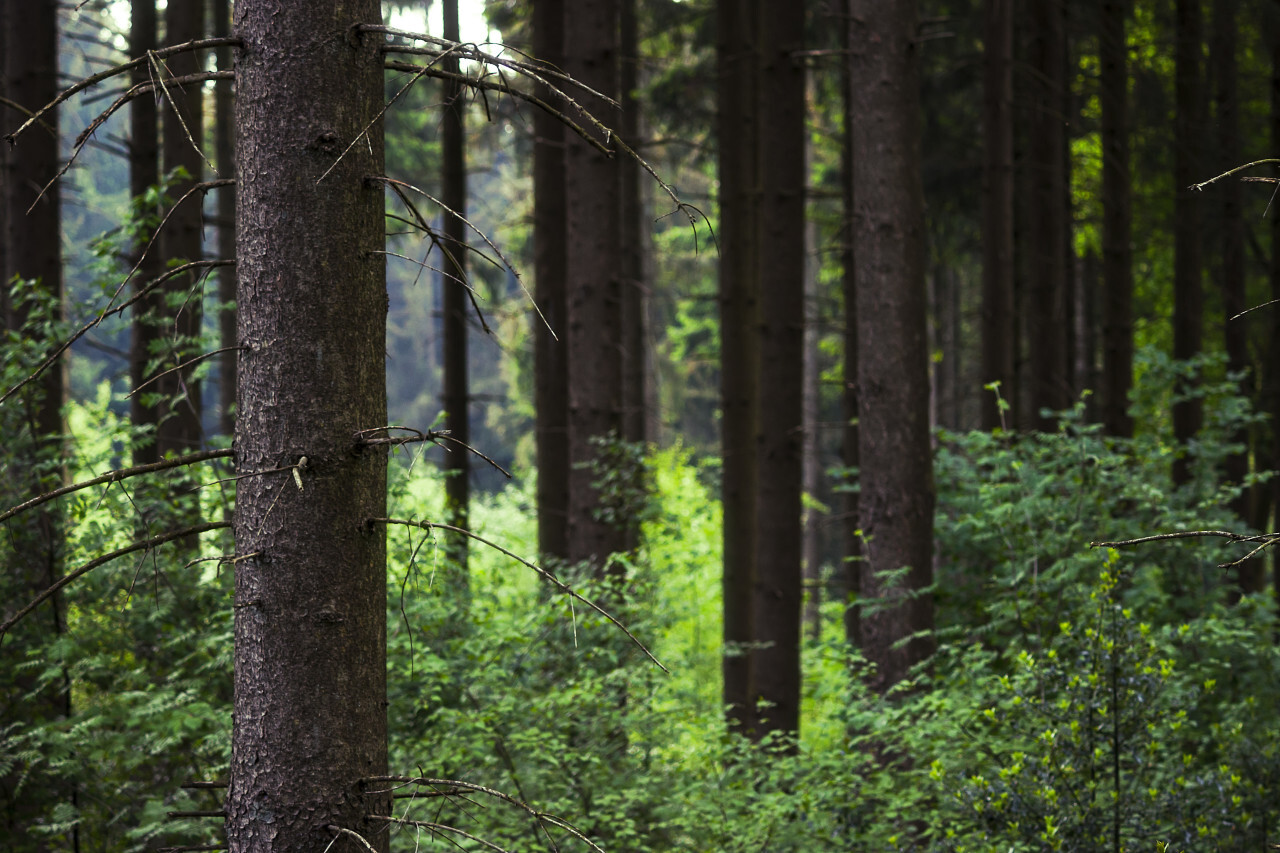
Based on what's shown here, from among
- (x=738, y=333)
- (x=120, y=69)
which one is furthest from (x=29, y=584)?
(x=738, y=333)

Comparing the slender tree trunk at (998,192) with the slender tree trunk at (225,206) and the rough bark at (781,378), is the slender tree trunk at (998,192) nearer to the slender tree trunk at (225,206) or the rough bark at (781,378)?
the rough bark at (781,378)

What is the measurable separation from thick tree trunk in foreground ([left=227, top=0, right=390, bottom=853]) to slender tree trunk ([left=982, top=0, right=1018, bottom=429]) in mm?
9372

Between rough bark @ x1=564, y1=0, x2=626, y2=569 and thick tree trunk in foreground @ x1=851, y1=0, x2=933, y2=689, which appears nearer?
thick tree trunk in foreground @ x1=851, y1=0, x2=933, y2=689

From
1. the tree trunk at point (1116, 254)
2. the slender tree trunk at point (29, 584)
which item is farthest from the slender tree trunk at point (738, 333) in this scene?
the slender tree trunk at point (29, 584)

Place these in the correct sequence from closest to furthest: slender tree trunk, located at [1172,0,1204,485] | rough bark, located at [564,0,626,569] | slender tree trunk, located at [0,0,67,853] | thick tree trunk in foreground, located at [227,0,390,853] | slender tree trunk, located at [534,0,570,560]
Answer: thick tree trunk in foreground, located at [227,0,390,853] → slender tree trunk, located at [0,0,67,853] → rough bark, located at [564,0,626,569] → slender tree trunk, located at [534,0,570,560] → slender tree trunk, located at [1172,0,1204,485]

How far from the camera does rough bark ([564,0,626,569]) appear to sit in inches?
342

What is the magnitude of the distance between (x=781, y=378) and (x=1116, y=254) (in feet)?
19.4

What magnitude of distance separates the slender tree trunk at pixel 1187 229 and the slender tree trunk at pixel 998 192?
3388 mm

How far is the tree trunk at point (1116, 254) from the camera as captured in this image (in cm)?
1215

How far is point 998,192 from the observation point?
36.4 feet

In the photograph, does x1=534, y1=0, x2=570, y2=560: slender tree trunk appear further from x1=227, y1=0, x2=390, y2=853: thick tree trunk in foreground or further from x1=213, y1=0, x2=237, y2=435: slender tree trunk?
x1=227, y1=0, x2=390, y2=853: thick tree trunk in foreground

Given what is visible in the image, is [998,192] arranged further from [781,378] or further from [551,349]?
[551,349]

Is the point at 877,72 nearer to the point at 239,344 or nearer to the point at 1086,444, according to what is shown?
the point at 1086,444

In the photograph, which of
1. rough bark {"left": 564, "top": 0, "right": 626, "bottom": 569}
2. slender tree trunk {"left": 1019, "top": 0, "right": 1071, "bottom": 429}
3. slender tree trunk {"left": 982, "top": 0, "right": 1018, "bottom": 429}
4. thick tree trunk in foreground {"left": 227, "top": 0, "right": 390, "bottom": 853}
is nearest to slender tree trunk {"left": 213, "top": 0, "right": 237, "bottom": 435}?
rough bark {"left": 564, "top": 0, "right": 626, "bottom": 569}
